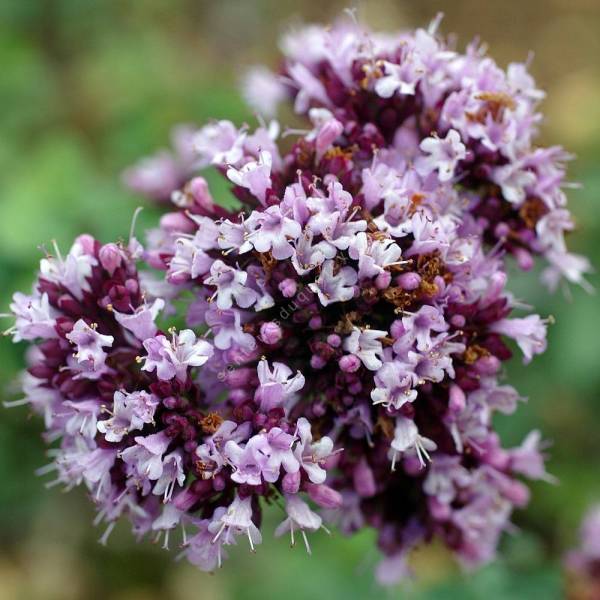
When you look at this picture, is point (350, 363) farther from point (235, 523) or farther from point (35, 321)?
point (35, 321)

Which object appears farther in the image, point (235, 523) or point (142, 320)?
point (142, 320)

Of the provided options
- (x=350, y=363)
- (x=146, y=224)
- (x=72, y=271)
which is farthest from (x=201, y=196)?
(x=146, y=224)

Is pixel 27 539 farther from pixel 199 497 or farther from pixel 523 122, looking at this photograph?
pixel 523 122

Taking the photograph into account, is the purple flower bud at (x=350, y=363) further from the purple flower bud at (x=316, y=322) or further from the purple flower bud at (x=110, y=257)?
the purple flower bud at (x=110, y=257)

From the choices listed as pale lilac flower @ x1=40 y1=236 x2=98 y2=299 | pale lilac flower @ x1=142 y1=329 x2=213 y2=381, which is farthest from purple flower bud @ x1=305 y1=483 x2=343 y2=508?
pale lilac flower @ x1=40 y1=236 x2=98 y2=299

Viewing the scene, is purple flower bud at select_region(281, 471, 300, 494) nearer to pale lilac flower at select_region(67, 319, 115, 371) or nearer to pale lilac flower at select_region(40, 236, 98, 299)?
pale lilac flower at select_region(67, 319, 115, 371)

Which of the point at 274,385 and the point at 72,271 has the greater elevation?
the point at 72,271

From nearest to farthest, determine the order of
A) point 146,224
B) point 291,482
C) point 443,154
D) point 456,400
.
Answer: point 291,482
point 456,400
point 443,154
point 146,224

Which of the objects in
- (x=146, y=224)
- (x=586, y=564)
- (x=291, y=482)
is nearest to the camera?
(x=291, y=482)
